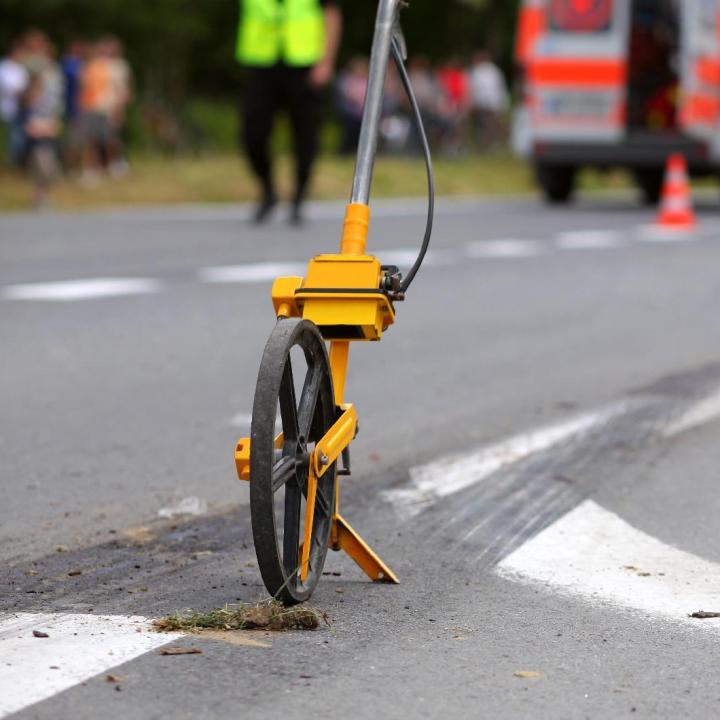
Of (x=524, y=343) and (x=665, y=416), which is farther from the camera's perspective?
(x=524, y=343)

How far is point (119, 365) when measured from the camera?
752 cm

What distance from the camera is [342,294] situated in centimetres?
384

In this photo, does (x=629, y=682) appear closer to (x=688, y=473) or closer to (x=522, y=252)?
(x=688, y=473)

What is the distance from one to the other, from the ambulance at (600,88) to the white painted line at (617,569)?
14.7 meters

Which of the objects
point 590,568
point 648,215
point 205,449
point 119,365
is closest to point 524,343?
point 119,365

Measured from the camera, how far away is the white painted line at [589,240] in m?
13.9

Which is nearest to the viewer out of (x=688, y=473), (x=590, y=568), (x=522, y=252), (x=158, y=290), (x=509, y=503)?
(x=590, y=568)

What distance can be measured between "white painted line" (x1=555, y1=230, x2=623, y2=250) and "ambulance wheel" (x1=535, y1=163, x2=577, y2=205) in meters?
4.91

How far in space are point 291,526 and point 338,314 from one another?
0.45m

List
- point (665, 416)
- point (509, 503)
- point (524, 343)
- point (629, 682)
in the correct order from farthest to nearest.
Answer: point (524, 343) < point (665, 416) < point (509, 503) < point (629, 682)

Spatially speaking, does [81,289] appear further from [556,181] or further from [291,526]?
[556,181]

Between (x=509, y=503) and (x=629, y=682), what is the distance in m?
1.63

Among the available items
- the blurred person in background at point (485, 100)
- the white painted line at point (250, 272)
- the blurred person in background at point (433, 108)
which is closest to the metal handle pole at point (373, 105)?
the white painted line at point (250, 272)

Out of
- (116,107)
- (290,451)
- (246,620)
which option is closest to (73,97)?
(116,107)
